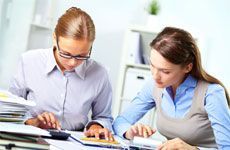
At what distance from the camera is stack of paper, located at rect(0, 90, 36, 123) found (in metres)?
1.76

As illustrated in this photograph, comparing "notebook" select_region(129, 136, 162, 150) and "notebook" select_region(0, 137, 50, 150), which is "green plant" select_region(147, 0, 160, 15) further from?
"notebook" select_region(0, 137, 50, 150)

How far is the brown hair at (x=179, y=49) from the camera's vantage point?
2.01 meters


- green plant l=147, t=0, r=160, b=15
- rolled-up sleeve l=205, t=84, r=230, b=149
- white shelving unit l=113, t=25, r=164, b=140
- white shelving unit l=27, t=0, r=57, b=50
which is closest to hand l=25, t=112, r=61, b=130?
rolled-up sleeve l=205, t=84, r=230, b=149

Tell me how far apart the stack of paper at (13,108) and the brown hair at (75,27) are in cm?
36

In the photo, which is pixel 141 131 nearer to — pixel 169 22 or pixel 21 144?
pixel 21 144

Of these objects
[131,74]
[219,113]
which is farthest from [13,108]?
[131,74]

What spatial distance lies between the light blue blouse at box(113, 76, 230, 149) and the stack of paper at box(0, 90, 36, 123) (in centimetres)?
51

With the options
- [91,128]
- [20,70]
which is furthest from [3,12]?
[91,128]

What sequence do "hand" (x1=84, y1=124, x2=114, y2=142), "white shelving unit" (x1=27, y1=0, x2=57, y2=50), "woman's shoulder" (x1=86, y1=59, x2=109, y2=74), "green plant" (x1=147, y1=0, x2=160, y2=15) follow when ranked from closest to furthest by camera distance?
"hand" (x1=84, y1=124, x2=114, y2=142) < "woman's shoulder" (x1=86, y1=59, x2=109, y2=74) < "white shelving unit" (x1=27, y1=0, x2=57, y2=50) < "green plant" (x1=147, y1=0, x2=160, y2=15)

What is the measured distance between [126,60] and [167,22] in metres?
0.60

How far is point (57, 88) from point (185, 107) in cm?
60

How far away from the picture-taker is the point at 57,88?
2.19 metres

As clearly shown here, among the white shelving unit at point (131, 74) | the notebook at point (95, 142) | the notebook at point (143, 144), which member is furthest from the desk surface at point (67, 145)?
the white shelving unit at point (131, 74)

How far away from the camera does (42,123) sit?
1.90 metres
